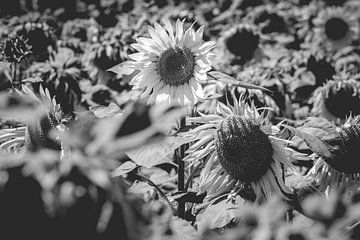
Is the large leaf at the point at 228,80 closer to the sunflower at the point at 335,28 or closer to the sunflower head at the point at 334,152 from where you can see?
the sunflower head at the point at 334,152

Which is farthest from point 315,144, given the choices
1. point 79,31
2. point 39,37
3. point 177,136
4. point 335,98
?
point 79,31

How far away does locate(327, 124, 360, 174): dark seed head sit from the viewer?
3.51ft

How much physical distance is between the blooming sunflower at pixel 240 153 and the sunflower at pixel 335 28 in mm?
2140

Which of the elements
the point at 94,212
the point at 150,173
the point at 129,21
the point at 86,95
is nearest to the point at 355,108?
the point at 150,173

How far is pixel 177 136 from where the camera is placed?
42.3 inches

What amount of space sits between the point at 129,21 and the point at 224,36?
0.65 m

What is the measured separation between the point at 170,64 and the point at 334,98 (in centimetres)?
90

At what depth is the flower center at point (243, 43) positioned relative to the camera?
8.58ft

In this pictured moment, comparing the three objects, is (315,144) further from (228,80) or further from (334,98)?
(334,98)

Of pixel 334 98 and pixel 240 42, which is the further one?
pixel 240 42

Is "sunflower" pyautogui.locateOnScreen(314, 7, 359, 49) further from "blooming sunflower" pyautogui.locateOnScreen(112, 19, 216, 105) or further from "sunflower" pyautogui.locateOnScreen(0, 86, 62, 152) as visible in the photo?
"sunflower" pyautogui.locateOnScreen(0, 86, 62, 152)

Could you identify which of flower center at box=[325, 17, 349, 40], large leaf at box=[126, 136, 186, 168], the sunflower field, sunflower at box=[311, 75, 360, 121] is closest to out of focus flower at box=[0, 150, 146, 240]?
the sunflower field

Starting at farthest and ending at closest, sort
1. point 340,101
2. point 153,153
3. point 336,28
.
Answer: point 336,28, point 340,101, point 153,153

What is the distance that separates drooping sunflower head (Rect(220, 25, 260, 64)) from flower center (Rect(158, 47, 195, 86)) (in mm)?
1386
